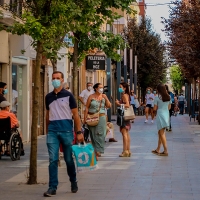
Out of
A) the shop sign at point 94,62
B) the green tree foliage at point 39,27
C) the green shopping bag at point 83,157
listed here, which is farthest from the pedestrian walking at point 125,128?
the shop sign at point 94,62

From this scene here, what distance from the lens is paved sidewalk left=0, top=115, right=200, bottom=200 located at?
468 inches

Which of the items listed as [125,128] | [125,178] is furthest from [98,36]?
[125,178]

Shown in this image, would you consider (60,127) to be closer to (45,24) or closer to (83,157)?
(83,157)

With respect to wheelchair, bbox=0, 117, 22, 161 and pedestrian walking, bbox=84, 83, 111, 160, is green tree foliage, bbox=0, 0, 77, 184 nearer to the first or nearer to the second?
pedestrian walking, bbox=84, 83, 111, 160

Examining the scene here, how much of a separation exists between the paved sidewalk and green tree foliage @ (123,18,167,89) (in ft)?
169

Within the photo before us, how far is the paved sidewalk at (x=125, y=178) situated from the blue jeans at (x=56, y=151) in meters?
0.29

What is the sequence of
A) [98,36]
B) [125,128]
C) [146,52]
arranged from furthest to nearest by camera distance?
1. [146,52]
2. [98,36]
3. [125,128]

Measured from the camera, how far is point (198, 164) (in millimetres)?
17188

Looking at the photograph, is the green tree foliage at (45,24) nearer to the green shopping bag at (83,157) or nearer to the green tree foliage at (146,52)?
the green shopping bag at (83,157)

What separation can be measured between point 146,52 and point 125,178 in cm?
5927

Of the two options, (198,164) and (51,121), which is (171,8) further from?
(51,121)

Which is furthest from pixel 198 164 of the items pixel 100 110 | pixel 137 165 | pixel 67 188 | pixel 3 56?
pixel 3 56

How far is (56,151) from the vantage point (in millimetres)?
12023

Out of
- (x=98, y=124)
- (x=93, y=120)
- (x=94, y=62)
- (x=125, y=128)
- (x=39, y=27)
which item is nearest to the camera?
(x=39, y=27)
